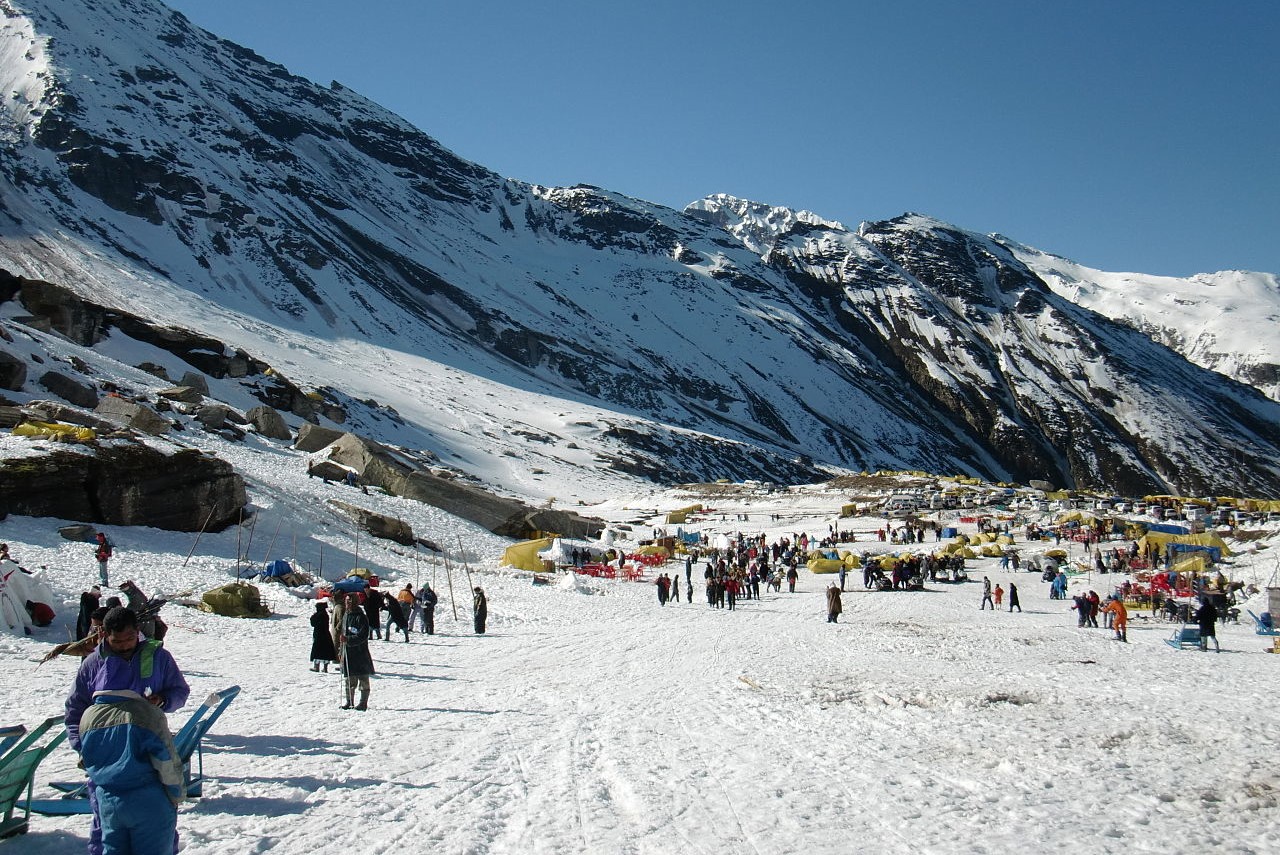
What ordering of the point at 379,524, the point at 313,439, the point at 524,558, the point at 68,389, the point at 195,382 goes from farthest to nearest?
the point at 195,382
the point at 313,439
the point at 68,389
the point at 524,558
the point at 379,524

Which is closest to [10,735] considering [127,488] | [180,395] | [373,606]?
[373,606]

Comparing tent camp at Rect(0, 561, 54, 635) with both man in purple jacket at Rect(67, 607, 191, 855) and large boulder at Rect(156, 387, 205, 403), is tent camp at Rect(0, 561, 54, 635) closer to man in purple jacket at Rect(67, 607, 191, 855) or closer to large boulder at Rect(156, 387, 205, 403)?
man in purple jacket at Rect(67, 607, 191, 855)

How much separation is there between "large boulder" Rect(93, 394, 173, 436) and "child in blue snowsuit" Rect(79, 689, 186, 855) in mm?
30318


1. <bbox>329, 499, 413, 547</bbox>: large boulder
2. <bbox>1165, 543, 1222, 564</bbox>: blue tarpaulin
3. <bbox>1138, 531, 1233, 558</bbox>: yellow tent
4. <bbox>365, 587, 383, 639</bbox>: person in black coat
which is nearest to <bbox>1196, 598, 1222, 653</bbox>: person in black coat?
<bbox>365, 587, 383, 639</bbox>: person in black coat

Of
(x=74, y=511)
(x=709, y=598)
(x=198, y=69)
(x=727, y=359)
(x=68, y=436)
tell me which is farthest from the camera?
(x=198, y=69)

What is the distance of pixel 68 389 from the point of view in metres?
34.1

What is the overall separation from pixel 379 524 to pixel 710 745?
22.5 meters

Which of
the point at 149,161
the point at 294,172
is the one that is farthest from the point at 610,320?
the point at 149,161

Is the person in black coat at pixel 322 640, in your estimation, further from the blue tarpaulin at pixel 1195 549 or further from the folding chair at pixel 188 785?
the blue tarpaulin at pixel 1195 549

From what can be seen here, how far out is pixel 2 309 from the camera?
51.1 m

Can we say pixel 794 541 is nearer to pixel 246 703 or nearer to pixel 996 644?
pixel 996 644

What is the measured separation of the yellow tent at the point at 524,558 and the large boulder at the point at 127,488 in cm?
949

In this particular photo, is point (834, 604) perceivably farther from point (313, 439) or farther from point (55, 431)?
point (313, 439)

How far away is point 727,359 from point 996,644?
5390 inches
